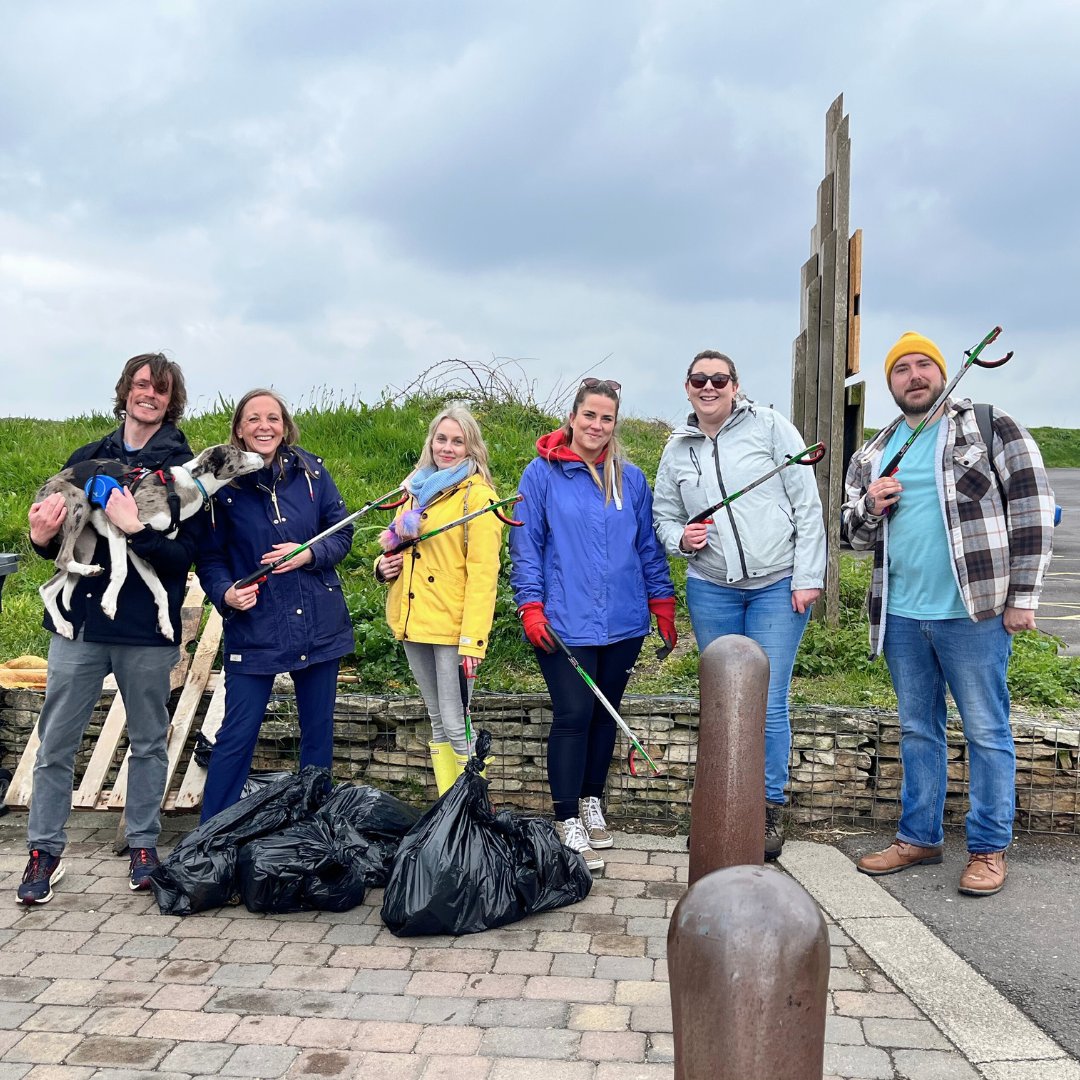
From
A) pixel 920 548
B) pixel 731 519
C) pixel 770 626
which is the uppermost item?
pixel 731 519

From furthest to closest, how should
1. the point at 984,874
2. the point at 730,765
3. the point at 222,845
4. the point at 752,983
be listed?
the point at 984,874, the point at 222,845, the point at 730,765, the point at 752,983

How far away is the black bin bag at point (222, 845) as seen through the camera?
4.28m

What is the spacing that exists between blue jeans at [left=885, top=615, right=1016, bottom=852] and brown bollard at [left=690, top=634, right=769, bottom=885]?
1.61 m

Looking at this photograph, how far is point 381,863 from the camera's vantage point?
175 inches

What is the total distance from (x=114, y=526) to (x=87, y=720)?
89 cm

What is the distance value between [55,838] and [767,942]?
3851 mm

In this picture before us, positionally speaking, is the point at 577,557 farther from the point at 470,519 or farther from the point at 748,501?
the point at 748,501

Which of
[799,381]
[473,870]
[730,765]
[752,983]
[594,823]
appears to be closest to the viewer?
[752,983]

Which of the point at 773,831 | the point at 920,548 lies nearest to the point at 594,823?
the point at 773,831

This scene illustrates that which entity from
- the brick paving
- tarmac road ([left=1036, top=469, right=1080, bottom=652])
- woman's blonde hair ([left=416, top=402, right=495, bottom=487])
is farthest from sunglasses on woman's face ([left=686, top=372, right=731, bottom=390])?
tarmac road ([left=1036, top=469, right=1080, bottom=652])

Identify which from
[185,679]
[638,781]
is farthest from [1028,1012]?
[185,679]

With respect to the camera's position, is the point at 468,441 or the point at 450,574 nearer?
the point at 450,574

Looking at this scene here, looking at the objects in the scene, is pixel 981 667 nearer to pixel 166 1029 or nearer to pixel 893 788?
pixel 893 788

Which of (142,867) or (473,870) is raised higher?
(473,870)
